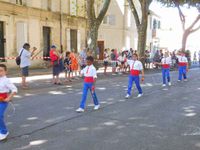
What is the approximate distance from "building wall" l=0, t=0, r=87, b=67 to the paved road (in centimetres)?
1144

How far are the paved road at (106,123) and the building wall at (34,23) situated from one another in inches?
450

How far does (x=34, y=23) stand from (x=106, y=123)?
18.9m

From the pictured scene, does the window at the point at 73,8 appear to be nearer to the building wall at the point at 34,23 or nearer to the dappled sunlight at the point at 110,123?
the building wall at the point at 34,23

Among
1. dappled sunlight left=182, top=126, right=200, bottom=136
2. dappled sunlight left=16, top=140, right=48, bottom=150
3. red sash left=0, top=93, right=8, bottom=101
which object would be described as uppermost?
red sash left=0, top=93, right=8, bottom=101

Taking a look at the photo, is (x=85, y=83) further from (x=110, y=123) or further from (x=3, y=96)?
(x=3, y=96)

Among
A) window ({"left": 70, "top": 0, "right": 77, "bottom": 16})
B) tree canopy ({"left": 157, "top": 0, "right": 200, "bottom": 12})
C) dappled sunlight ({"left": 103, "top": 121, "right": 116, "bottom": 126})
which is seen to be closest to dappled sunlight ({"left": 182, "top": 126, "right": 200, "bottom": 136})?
dappled sunlight ({"left": 103, "top": 121, "right": 116, "bottom": 126})

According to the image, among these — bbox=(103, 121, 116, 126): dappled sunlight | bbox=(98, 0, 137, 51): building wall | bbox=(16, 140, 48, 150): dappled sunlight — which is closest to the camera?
bbox=(16, 140, 48, 150): dappled sunlight

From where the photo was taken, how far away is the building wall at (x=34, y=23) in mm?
23000

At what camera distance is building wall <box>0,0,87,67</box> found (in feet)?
75.5

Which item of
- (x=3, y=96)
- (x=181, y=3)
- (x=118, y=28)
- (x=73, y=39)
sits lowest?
(x=3, y=96)

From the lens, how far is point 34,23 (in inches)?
1005

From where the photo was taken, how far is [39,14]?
26.0 meters

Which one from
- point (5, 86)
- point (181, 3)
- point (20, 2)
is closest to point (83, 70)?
point (5, 86)

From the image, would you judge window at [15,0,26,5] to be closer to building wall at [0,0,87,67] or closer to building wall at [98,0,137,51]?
building wall at [0,0,87,67]
